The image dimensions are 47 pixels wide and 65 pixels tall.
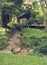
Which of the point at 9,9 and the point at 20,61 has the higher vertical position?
the point at 9,9

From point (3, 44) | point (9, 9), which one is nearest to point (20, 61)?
point (3, 44)

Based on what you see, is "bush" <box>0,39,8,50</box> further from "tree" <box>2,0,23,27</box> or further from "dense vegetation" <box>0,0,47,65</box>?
"tree" <box>2,0,23,27</box>

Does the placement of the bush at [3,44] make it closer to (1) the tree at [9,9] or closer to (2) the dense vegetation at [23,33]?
(2) the dense vegetation at [23,33]

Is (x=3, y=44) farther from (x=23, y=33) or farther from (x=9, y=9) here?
(x=23, y=33)

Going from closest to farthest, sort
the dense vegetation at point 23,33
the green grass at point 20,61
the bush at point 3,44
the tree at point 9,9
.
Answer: the green grass at point 20,61, the dense vegetation at point 23,33, the bush at point 3,44, the tree at point 9,9

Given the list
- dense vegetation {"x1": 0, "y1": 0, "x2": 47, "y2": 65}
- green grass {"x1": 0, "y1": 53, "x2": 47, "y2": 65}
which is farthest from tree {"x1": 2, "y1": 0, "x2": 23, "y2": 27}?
green grass {"x1": 0, "y1": 53, "x2": 47, "y2": 65}

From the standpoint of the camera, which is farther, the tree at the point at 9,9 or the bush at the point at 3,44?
the tree at the point at 9,9

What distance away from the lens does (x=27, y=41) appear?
20.6 m

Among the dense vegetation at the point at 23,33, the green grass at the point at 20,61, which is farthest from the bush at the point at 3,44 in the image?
the green grass at the point at 20,61

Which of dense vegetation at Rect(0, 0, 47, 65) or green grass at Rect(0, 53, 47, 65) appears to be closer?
green grass at Rect(0, 53, 47, 65)

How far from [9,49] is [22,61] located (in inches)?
206

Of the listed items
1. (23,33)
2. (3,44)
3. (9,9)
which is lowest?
(23,33)

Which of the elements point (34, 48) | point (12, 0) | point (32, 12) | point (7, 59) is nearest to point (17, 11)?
point (12, 0)

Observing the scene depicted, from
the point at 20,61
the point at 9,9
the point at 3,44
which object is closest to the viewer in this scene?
the point at 20,61
